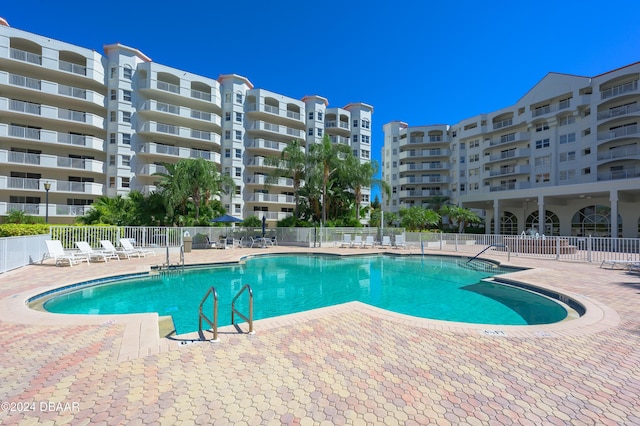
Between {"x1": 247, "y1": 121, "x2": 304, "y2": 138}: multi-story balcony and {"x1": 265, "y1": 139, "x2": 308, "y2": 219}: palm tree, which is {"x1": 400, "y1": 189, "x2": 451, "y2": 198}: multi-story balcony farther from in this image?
{"x1": 265, "y1": 139, "x2": 308, "y2": 219}: palm tree

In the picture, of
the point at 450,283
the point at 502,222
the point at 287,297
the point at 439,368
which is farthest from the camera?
the point at 502,222

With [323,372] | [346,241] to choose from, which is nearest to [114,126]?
[346,241]

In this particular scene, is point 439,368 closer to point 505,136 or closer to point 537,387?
point 537,387

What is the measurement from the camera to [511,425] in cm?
293

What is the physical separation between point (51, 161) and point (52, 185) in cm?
228

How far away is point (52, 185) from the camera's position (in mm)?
28031

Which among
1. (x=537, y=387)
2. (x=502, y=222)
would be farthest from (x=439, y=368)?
(x=502, y=222)

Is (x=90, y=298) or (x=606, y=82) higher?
(x=606, y=82)

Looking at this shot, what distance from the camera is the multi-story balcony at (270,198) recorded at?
38031 mm

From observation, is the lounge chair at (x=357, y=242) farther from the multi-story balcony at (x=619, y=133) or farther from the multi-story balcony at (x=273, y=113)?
the multi-story balcony at (x=619, y=133)

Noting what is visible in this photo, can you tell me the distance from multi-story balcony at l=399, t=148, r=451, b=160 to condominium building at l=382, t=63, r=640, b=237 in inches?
11.4

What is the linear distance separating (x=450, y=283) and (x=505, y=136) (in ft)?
133

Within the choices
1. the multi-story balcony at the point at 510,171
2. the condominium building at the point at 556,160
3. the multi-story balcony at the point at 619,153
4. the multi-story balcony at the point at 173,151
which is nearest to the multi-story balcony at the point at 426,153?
the condominium building at the point at 556,160

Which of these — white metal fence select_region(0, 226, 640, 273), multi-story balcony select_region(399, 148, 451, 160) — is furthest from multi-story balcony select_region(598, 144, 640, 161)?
multi-story balcony select_region(399, 148, 451, 160)
